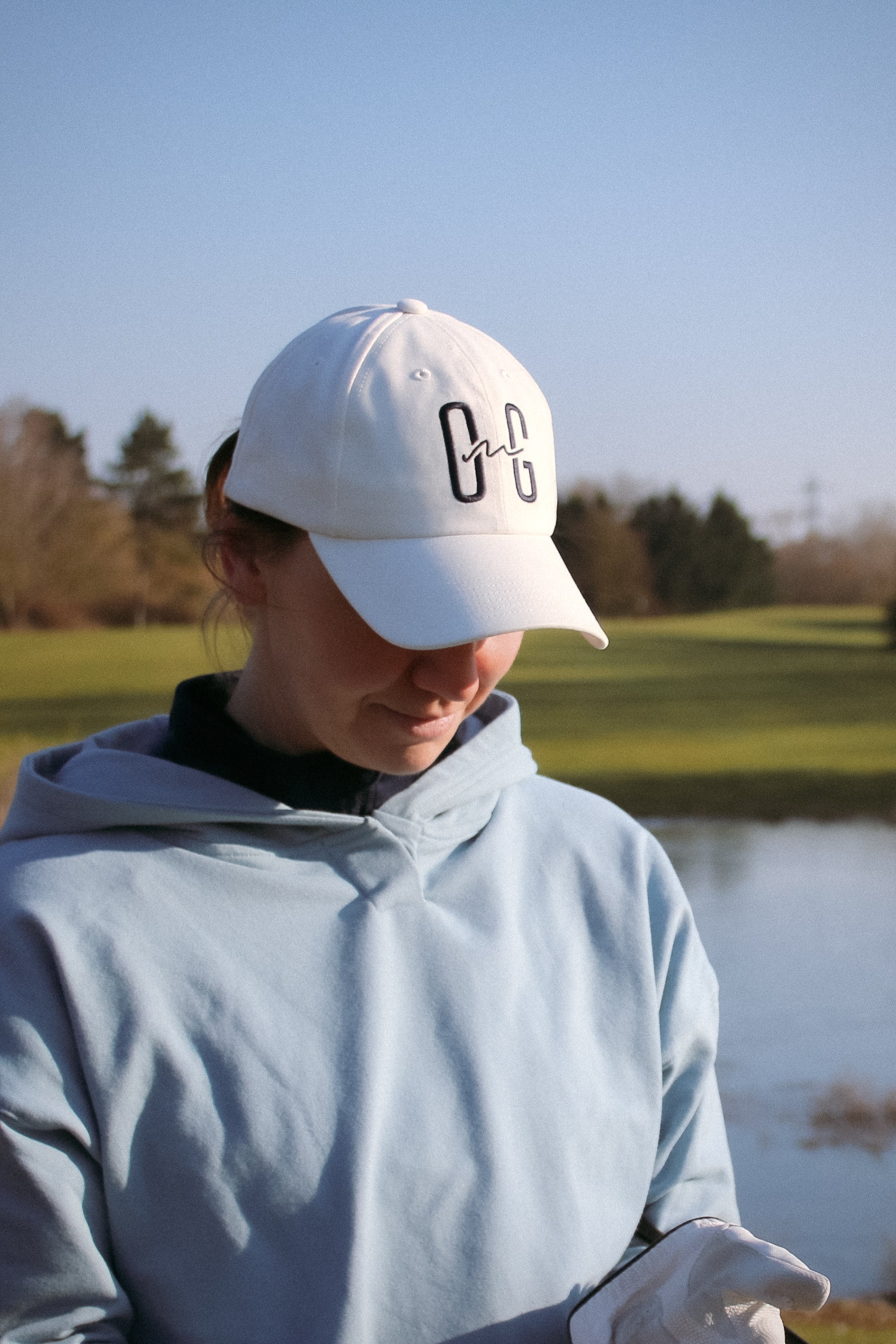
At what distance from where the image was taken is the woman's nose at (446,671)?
2.76 ft

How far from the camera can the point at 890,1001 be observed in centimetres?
343

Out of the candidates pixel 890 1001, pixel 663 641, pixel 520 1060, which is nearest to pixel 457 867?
pixel 520 1060

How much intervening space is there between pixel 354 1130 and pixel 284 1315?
0.43 feet

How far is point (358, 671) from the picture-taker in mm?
840

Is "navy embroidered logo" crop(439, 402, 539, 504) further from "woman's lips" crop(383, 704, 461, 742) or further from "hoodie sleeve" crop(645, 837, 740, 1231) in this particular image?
"hoodie sleeve" crop(645, 837, 740, 1231)

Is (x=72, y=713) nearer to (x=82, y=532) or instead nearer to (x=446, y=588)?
(x=82, y=532)

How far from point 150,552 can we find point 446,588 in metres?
4.37

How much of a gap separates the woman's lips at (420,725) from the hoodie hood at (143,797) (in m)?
0.12

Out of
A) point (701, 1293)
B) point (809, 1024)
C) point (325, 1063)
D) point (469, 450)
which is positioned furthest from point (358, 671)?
point (809, 1024)

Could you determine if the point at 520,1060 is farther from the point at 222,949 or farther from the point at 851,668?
the point at 851,668

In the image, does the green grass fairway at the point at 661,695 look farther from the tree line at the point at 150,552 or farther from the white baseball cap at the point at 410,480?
the white baseball cap at the point at 410,480

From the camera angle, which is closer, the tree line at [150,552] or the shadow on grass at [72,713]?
the tree line at [150,552]

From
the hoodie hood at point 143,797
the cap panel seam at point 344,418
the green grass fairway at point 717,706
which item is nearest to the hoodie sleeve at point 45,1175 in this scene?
the hoodie hood at point 143,797

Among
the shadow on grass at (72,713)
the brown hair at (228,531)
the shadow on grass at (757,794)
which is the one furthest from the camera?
the shadow on grass at (72,713)
